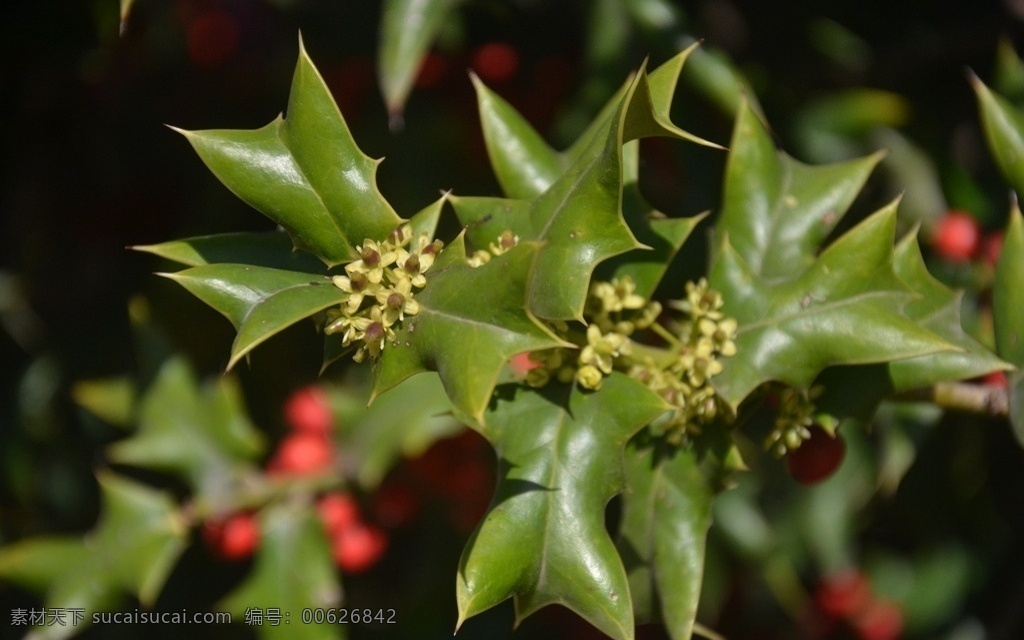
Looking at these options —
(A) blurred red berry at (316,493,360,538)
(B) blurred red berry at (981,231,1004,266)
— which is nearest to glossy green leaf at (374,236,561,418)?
(A) blurred red berry at (316,493,360,538)

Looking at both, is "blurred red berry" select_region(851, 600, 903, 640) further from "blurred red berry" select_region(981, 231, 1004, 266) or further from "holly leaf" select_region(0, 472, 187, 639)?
"holly leaf" select_region(0, 472, 187, 639)

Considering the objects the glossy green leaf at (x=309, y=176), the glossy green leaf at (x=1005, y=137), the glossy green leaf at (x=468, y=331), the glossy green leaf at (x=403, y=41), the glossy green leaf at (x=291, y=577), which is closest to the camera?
the glossy green leaf at (x=468, y=331)

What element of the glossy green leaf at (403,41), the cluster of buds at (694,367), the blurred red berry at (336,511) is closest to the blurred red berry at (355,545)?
the blurred red berry at (336,511)

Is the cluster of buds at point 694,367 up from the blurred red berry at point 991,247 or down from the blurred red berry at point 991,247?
up

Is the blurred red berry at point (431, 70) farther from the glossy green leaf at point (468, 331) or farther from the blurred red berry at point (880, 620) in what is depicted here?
the blurred red berry at point (880, 620)

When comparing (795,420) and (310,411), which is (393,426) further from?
(795,420)

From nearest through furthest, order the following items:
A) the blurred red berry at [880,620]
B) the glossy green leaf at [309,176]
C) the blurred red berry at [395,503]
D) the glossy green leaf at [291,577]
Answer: the glossy green leaf at [309,176], the glossy green leaf at [291,577], the blurred red berry at [395,503], the blurred red berry at [880,620]
